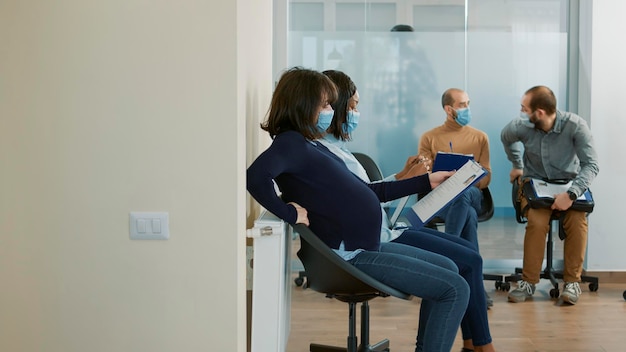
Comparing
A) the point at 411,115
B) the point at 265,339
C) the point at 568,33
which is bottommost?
the point at 265,339

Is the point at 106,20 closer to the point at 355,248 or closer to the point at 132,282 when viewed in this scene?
the point at 132,282

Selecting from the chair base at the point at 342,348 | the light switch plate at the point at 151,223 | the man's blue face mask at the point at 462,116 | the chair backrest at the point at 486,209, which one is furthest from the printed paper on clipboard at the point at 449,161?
the man's blue face mask at the point at 462,116

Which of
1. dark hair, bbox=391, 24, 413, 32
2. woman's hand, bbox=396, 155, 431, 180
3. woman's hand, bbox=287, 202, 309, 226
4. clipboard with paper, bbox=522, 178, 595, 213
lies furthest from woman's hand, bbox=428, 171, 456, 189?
dark hair, bbox=391, 24, 413, 32

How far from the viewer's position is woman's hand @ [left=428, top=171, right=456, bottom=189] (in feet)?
10.9

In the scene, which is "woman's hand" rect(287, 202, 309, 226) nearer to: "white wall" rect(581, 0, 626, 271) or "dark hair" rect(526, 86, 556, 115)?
"dark hair" rect(526, 86, 556, 115)

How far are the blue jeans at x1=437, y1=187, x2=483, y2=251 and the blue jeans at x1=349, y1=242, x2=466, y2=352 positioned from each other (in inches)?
72.8

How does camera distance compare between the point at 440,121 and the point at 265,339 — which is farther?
the point at 440,121

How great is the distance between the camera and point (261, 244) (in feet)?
9.32

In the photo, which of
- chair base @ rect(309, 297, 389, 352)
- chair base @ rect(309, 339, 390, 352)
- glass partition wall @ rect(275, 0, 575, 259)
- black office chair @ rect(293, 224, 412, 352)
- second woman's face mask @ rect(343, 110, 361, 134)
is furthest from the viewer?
glass partition wall @ rect(275, 0, 575, 259)

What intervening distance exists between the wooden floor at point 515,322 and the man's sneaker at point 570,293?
2.2 inches

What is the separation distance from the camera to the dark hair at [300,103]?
297 cm

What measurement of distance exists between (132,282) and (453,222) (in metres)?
2.68

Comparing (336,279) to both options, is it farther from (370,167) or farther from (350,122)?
(370,167)

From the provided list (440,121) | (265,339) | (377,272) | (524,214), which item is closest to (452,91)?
(440,121)
